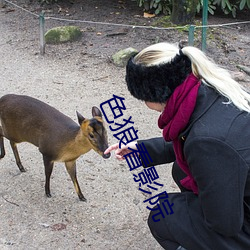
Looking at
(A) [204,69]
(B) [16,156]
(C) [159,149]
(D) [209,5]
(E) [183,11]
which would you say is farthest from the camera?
(D) [209,5]

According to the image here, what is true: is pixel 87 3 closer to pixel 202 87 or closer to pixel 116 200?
pixel 116 200

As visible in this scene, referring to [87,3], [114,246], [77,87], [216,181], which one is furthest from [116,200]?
[87,3]

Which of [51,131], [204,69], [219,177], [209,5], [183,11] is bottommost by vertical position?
[209,5]

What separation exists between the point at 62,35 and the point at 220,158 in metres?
5.05

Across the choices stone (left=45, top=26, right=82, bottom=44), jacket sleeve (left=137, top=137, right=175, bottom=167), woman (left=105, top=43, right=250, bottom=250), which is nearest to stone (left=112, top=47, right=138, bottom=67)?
stone (left=45, top=26, right=82, bottom=44)

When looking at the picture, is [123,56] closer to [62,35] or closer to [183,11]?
[62,35]

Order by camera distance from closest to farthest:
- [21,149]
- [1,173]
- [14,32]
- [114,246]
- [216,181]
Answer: [216,181] < [114,246] < [1,173] < [21,149] < [14,32]

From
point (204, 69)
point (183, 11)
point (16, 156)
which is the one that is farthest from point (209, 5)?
point (204, 69)

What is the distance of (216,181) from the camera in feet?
6.37

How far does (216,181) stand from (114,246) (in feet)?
4.21

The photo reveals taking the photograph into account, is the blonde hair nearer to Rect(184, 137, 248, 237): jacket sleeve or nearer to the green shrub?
Rect(184, 137, 248, 237): jacket sleeve

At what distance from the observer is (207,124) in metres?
1.95

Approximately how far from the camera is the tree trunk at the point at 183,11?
6.80 m

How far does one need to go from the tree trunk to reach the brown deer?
3901 millimetres
